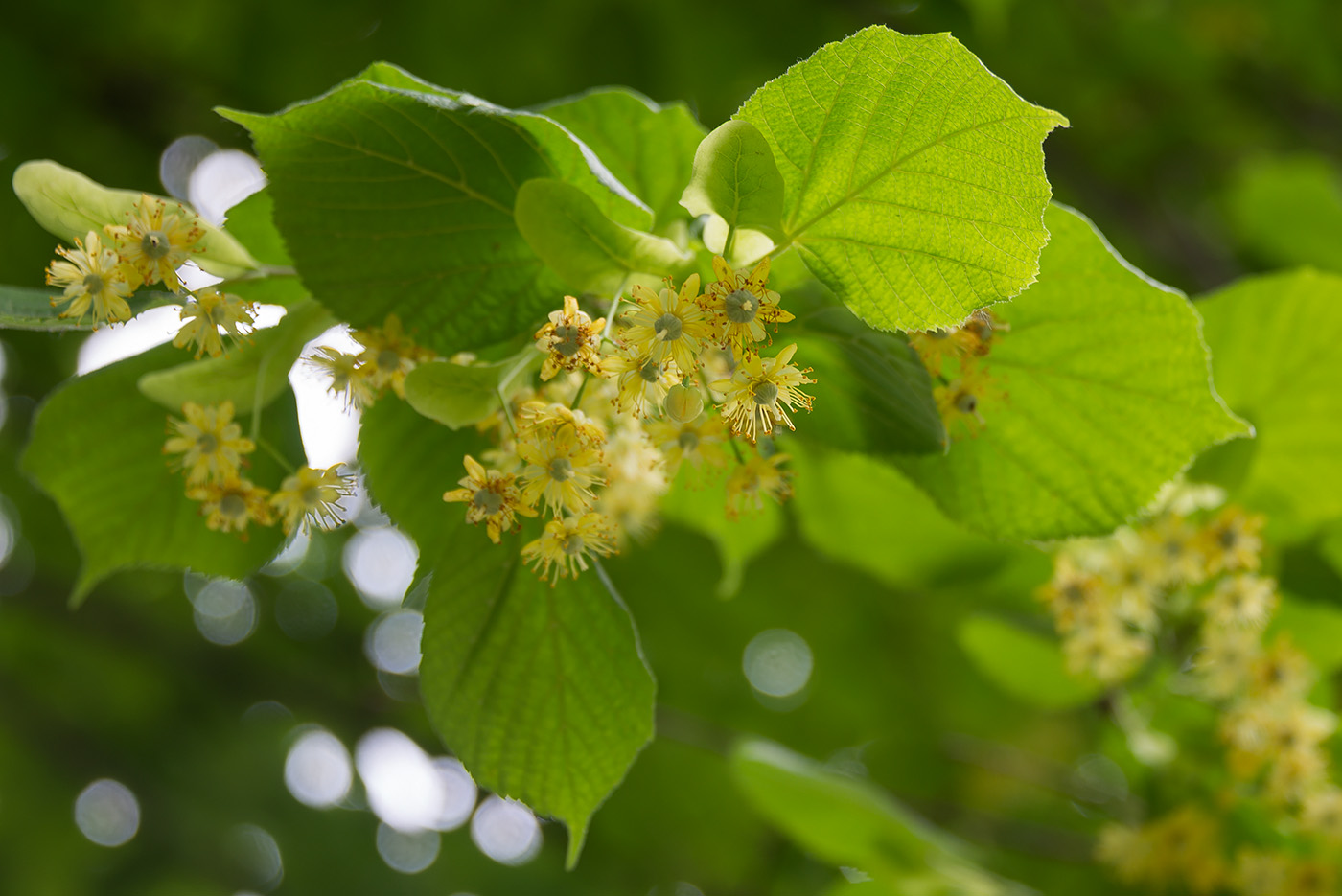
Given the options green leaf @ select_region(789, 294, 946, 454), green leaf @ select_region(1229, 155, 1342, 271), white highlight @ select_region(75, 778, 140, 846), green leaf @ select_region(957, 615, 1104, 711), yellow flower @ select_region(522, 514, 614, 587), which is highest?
green leaf @ select_region(1229, 155, 1342, 271)

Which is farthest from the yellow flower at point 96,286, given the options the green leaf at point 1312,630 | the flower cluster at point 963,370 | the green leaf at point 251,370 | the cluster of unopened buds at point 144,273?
the green leaf at point 1312,630

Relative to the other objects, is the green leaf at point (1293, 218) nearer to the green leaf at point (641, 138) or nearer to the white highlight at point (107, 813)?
the green leaf at point (641, 138)

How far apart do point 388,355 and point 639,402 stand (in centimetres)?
26

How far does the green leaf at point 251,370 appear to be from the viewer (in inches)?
35.4

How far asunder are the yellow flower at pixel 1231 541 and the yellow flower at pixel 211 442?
119 centimetres

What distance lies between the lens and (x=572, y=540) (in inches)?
32.6

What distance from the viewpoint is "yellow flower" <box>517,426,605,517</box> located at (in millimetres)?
774

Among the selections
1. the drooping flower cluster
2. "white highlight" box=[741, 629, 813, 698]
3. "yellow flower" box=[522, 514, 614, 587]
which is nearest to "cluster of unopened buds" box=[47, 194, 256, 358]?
"yellow flower" box=[522, 514, 614, 587]

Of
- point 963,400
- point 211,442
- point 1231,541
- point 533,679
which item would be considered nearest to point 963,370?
point 963,400

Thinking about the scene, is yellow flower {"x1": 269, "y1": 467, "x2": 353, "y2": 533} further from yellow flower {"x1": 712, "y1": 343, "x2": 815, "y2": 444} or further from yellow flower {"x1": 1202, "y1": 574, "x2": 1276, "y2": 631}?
yellow flower {"x1": 1202, "y1": 574, "x2": 1276, "y2": 631}

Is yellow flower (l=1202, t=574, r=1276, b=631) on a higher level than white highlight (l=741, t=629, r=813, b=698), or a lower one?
higher

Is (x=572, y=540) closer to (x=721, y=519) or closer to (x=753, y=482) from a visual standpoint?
(x=753, y=482)

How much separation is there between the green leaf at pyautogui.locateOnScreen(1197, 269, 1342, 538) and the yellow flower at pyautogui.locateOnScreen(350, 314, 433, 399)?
103cm

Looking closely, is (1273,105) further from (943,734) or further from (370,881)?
(370,881)
